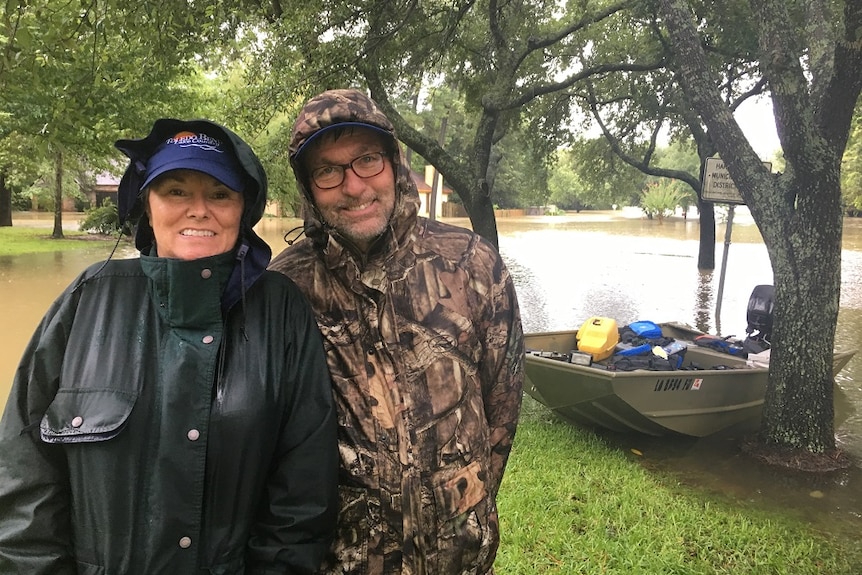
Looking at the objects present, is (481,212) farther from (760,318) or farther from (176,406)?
(176,406)

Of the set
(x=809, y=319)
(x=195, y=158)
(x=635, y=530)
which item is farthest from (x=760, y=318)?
(x=195, y=158)

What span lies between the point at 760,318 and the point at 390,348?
5.88 meters

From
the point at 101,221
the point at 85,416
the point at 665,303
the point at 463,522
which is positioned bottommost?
the point at 665,303

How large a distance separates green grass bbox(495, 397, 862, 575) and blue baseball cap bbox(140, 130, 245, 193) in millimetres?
2964

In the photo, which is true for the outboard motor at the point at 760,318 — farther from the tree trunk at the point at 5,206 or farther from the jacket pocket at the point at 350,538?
the tree trunk at the point at 5,206

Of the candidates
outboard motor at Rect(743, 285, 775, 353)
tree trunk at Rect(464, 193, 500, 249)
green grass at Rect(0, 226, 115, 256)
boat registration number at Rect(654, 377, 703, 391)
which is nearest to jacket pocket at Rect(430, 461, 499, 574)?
boat registration number at Rect(654, 377, 703, 391)

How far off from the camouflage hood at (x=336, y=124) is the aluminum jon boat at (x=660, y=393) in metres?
3.50

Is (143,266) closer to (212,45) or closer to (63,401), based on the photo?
(63,401)

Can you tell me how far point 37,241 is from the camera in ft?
70.7

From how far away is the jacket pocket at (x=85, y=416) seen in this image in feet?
4.59

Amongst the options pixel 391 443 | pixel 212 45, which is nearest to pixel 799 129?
pixel 391 443

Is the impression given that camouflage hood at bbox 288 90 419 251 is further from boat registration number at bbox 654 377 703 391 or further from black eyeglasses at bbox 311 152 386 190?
boat registration number at bbox 654 377 703 391

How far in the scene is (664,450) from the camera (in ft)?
19.0

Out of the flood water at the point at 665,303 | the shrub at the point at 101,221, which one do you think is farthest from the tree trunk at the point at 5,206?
the flood water at the point at 665,303
